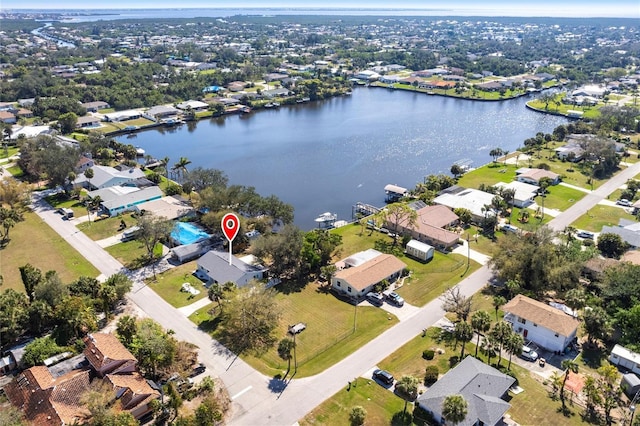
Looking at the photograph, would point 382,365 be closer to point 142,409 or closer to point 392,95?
point 142,409

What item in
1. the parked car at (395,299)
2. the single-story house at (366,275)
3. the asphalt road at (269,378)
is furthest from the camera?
the single-story house at (366,275)

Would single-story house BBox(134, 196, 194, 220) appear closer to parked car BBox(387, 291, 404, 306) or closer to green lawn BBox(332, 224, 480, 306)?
green lawn BBox(332, 224, 480, 306)

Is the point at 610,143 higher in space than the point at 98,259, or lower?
higher

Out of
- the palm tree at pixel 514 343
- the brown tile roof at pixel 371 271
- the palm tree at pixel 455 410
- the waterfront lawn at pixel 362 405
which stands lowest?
the waterfront lawn at pixel 362 405

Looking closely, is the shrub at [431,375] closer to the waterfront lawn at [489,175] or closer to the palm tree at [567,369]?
the palm tree at [567,369]

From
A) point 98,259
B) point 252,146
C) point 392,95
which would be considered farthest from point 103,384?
point 392,95

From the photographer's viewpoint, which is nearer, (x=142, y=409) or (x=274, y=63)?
(x=142, y=409)

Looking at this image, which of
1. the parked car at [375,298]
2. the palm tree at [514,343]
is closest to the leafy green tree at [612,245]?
the palm tree at [514,343]
